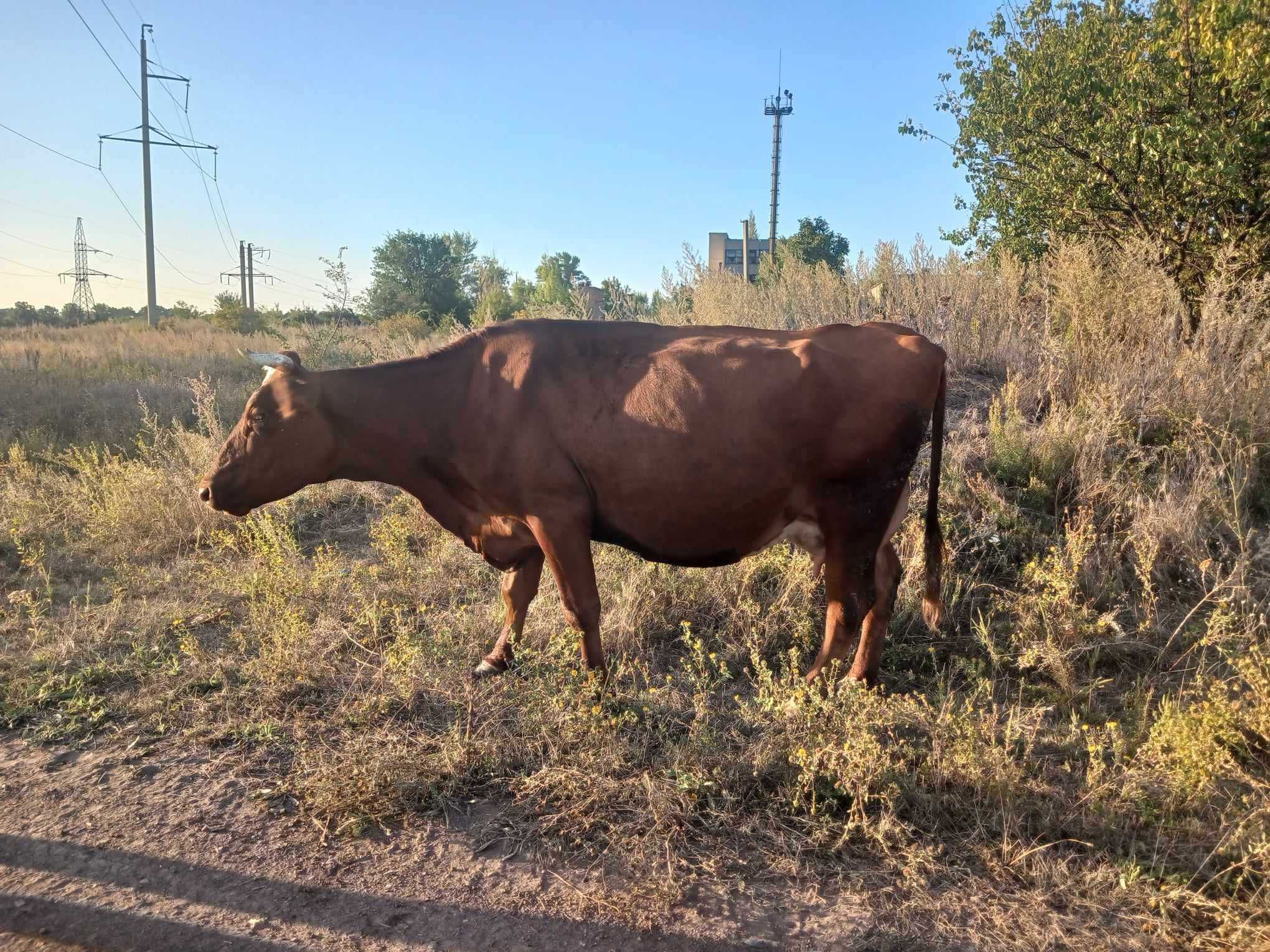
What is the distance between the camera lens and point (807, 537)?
358 cm

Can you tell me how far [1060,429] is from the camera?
17.3 feet

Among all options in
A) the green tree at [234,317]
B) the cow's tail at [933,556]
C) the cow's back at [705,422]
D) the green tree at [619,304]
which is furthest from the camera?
the green tree at [234,317]

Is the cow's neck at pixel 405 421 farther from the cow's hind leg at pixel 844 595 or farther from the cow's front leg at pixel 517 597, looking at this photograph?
the cow's hind leg at pixel 844 595

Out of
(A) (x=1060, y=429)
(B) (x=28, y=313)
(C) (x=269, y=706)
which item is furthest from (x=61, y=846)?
(B) (x=28, y=313)

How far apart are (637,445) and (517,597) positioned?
4.03 feet

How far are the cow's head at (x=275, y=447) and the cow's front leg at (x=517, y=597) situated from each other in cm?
110

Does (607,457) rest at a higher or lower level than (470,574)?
higher

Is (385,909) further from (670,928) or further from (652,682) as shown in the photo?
(652,682)

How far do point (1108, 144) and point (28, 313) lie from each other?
53.8 meters

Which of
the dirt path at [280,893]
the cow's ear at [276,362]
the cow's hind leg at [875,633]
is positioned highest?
the cow's ear at [276,362]

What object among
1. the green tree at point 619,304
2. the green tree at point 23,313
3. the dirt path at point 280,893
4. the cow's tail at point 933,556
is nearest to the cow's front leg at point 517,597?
the dirt path at point 280,893

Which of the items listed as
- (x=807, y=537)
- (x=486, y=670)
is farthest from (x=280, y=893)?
(x=807, y=537)

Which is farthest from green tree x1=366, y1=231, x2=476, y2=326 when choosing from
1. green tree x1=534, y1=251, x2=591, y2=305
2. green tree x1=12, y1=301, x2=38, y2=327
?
green tree x1=12, y1=301, x2=38, y2=327

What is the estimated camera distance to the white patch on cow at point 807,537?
3.50 metres
